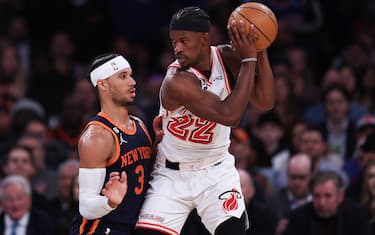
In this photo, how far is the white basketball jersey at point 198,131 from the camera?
280 inches

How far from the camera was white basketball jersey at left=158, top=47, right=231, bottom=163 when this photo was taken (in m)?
7.11

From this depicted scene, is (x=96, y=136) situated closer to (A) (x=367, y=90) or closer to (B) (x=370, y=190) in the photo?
(B) (x=370, y=190)

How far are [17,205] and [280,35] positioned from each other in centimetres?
486

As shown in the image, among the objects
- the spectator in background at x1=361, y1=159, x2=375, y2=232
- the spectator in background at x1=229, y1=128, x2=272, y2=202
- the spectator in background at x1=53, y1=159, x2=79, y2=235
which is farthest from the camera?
the spectator in background at x1=229, y1=128, x2=272, y2=202

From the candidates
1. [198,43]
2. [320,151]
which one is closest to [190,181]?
[198,43]

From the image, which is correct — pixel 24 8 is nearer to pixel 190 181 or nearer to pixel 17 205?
pixel 17 205

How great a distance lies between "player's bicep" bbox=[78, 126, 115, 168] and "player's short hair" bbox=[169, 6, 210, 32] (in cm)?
92

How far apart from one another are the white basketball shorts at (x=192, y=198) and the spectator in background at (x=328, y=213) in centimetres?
238

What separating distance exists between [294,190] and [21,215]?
2.80 metres

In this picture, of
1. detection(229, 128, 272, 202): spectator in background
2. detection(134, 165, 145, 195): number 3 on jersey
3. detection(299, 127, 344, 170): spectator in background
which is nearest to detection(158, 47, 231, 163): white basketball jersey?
detection(134, 165, 145, 195): number 3 on jersey

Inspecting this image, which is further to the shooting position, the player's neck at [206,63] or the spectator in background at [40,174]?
the spectator in background at [40,174]

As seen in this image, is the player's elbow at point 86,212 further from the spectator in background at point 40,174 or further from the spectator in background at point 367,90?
the spectator in background at point 367,90

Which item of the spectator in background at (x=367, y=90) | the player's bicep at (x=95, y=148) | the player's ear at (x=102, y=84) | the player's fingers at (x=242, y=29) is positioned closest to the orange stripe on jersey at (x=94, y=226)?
the player's bicep at (x=95, y=148)

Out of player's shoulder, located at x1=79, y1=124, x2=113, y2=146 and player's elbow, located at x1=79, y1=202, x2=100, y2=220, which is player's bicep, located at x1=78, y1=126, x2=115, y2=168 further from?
player's elbow, located at x1=79, y1=202, x2=100, y2=220
